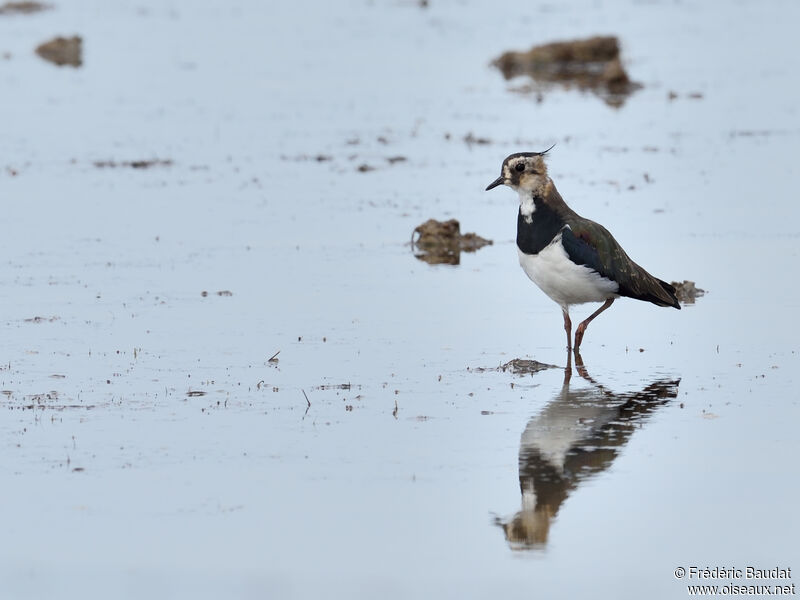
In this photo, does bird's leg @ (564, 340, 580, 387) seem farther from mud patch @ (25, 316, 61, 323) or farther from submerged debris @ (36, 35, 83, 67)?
submerged debris @ (36, 35, 83, 67)

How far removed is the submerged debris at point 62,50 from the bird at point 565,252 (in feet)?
90.7

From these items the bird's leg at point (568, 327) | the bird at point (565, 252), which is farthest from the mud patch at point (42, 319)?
the bird's leg at point (568, 327)

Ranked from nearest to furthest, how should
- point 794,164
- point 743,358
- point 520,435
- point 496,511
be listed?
point 496,511 → point 520,435 → point 743,358 → point 794,164

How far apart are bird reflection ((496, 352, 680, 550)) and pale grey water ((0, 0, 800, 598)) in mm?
57

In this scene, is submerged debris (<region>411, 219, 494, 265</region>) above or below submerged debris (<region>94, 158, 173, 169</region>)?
above

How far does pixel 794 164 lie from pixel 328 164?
6.84 metres

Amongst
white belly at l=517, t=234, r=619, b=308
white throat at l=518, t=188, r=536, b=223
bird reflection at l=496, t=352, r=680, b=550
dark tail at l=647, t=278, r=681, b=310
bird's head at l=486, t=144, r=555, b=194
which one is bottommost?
bird reflection at l=496, t=352, r=680, b=550

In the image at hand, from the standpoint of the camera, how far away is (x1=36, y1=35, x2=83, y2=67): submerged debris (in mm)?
38834

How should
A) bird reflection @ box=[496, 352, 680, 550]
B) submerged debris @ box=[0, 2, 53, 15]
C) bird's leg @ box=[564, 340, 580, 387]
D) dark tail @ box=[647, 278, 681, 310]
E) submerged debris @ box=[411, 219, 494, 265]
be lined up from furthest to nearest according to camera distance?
submerged debris @ box=[0, 2, 53, 15] → submerged debris @ box=[411, 219, 494, 265] → dark tail @ box=[647, 278, 681, 310] → bird's leg @ box=[564, 340, 580, 387] → bird reflection @ box=[496, 352, 680, 550]

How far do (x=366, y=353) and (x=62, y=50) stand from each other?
2851 cm

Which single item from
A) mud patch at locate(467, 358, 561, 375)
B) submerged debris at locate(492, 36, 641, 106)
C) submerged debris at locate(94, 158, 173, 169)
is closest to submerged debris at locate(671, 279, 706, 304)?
mud patch at locate(467, 358, 561, 375)

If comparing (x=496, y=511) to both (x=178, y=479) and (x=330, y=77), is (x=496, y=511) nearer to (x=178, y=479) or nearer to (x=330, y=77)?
(x=178, y=479)

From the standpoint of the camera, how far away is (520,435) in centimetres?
1037

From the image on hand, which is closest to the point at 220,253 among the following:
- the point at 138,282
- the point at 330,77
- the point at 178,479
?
the point at 138,282
